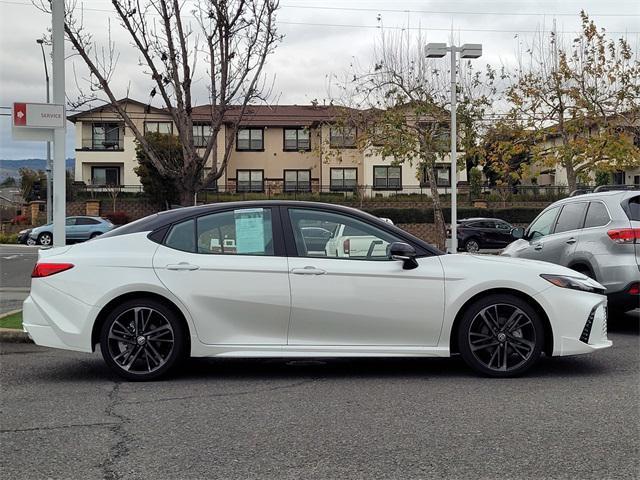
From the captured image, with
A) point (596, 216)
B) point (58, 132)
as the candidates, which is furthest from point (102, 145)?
point (596, 216)

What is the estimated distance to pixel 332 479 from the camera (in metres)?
3.83

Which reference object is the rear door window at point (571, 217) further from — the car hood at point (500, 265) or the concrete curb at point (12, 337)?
the concrete curb at point (12, 337)

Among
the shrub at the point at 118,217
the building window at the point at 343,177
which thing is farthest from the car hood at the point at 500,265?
the building window at the point at 343,177

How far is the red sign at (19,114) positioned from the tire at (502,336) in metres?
5.78

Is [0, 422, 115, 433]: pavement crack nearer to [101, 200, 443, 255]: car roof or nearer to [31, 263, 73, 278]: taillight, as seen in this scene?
[31, 263, 73, 278]: taillight

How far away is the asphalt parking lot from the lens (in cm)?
402

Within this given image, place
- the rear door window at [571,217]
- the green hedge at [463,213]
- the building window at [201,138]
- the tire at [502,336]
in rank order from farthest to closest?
the green hedge at [463,213] → the building window at [201,138] → the rear door window at [571,217] → the tire at [502,336]

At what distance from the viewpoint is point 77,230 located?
3353 cm

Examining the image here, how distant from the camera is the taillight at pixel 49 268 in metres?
6.18

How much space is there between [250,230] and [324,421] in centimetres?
198

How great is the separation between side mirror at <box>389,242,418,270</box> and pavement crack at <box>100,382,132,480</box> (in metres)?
2.43

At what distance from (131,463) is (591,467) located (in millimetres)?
2524

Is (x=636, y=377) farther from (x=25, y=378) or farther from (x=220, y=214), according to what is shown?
(x=25, y=378)

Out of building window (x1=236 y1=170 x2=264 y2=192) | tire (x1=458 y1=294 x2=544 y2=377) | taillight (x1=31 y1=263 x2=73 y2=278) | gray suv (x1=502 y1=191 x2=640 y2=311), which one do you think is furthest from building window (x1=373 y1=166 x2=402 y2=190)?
taillight (x1=31 y1=263 x2=73 y2=278)
